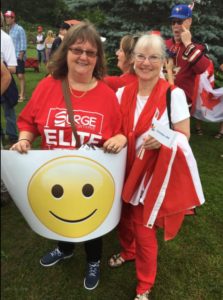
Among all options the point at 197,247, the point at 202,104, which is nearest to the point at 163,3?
the point at 202,104

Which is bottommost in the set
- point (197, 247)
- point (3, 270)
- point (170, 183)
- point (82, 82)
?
point (197, 247)

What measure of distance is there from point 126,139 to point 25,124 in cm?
62

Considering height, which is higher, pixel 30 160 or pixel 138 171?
pixel 30 160

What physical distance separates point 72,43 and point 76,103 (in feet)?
1.19

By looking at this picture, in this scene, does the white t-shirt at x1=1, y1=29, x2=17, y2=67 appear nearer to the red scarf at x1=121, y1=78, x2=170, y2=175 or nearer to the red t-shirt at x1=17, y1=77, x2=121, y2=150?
the red t-shirt at x1=17, y1=77, x2=121, y2=150

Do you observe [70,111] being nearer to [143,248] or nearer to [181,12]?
[143,248]

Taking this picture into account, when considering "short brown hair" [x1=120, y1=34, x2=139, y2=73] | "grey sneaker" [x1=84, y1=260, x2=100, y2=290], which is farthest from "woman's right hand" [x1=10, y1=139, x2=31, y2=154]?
"short brown hair" [x1=120, y1=34, x2=139, y2=73]

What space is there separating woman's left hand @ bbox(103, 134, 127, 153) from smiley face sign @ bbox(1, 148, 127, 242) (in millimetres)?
31

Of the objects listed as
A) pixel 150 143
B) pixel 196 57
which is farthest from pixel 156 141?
pixel 196 57

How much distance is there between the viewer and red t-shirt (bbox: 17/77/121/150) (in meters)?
2.15

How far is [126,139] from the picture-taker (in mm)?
2215

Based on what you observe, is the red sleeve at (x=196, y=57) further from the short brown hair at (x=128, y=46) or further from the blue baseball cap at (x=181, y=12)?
the short brown hair at (x=128, y=46)

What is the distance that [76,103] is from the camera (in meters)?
2.17

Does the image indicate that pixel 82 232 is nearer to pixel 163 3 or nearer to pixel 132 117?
pixel 132 117
